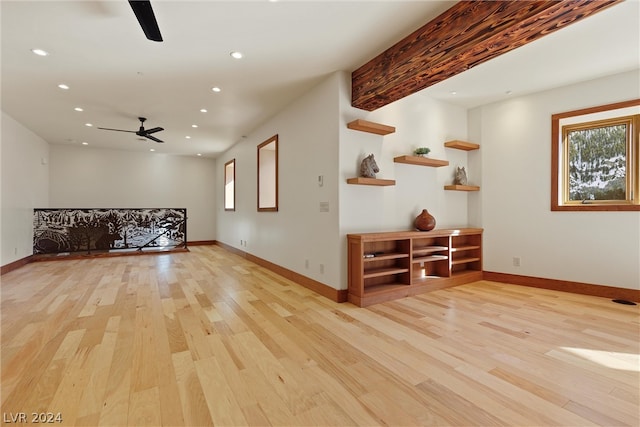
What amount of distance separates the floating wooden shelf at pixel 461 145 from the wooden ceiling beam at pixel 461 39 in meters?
1.73

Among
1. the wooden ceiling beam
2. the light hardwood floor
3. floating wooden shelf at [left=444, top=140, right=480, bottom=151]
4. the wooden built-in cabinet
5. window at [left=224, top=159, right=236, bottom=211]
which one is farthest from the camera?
window at [left=224, top=159, right=236, bottom=211]

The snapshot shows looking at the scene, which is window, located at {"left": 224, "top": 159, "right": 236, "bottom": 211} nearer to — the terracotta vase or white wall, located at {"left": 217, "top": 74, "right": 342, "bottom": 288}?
white wall, located at {"left": 217, "top": 74, "right": 342, "bottom": 288}

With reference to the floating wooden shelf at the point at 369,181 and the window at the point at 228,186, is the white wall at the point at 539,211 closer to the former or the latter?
the floating wooden shelf at the point at 369,181

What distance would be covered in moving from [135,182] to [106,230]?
5.67 ft

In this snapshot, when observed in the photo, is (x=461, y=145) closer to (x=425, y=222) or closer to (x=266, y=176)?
(x=425, y=222)

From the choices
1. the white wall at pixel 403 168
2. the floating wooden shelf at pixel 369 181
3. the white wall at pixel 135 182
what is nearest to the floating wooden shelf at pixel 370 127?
the white wall at pixel 403 168

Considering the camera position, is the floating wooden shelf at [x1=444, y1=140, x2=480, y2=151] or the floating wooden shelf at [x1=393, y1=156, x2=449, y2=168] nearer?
the floating wooden shelf at [x1=393, y1=156, x2=449, y2=168]

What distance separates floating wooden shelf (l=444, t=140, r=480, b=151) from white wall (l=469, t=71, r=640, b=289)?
17 centimetres

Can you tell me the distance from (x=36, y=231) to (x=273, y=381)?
777 cm

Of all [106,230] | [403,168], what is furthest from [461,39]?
[106,230]

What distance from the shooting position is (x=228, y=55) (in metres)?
3.18

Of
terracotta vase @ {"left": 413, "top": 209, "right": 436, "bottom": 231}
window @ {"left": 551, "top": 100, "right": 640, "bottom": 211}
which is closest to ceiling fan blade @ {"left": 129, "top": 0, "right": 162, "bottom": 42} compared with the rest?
terracotta vase @ {"left": 413, "top": 209, "right": 436, "bottom": 231}

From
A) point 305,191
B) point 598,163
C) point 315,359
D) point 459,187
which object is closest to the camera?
point 315,359

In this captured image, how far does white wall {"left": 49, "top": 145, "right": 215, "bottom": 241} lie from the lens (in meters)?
7.67
